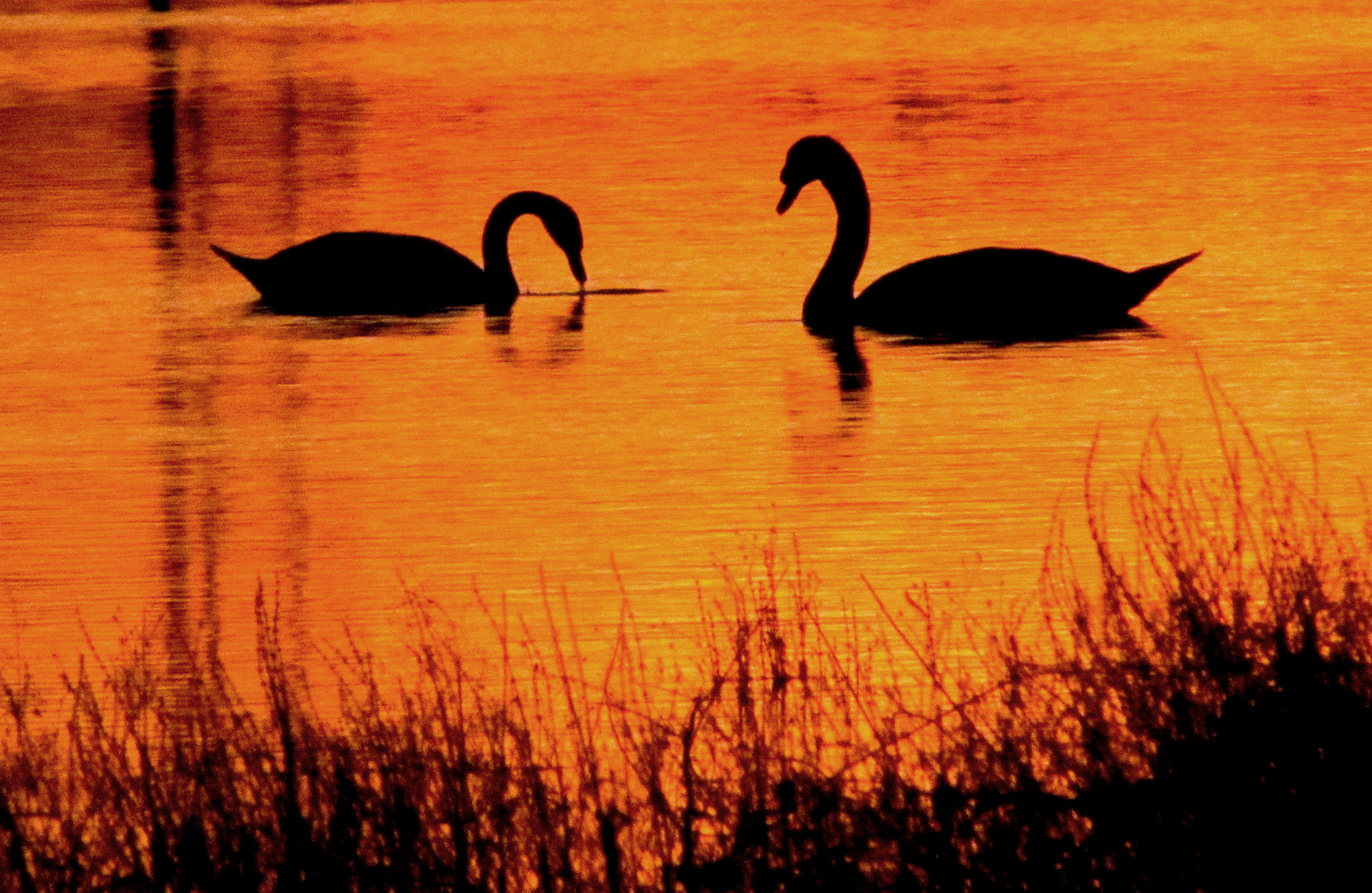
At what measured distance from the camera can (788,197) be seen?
20.1 meters

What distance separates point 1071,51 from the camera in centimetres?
6075

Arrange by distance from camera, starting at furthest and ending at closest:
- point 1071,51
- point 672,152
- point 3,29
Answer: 1. point 3,29
2. point 1071,51
3. point 672,152

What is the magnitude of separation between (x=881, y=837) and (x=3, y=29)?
80.9m

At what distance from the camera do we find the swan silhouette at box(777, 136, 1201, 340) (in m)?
17.9

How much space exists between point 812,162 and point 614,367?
11.0 feet

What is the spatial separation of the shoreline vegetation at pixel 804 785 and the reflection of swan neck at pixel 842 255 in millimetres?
10750

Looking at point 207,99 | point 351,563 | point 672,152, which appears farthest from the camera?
point 207,99

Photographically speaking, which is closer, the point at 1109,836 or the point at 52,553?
the point at 1109,836

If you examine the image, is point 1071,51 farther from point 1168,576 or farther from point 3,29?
point 1168,576

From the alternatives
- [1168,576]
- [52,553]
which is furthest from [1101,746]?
[52,553]

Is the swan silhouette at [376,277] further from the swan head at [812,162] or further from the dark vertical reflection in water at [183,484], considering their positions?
the swan head at [812,162]

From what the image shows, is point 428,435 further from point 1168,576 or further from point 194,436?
point 1168,576

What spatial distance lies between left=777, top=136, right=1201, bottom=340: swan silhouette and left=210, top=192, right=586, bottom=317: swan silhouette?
2180 mm

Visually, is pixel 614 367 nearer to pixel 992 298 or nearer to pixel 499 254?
pixel 992 298
